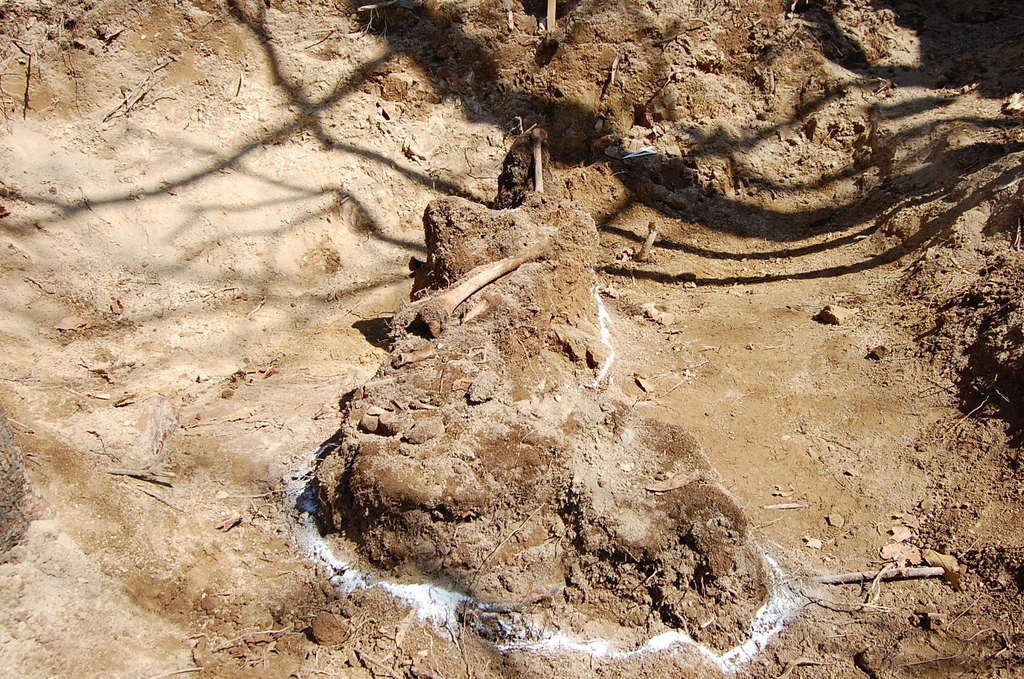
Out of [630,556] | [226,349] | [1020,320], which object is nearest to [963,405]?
[1020,320]

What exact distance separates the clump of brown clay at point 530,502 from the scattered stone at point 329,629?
11.9 inches

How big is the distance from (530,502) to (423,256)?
3.54 m

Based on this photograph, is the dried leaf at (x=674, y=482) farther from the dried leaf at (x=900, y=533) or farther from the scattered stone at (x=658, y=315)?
the scattered stone at (x=658, y=315)

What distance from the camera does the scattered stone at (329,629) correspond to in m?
2.88

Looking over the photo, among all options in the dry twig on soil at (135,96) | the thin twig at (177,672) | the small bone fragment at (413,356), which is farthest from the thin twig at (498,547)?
the dry twig on soil at (135,96)

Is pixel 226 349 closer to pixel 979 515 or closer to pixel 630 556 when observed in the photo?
pixel 630 556

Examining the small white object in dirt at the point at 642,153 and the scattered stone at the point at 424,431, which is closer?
the scattered stone at the point at 424,431

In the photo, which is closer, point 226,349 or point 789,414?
point 789,414

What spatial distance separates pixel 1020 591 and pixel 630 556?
5.78 feet

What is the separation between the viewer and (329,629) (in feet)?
9.50

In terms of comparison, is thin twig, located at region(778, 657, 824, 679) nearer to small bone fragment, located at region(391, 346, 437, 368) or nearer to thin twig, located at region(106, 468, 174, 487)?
small bone fragment, located at region(391, 346, 437, 368)

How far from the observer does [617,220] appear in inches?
257

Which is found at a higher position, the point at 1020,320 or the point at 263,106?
the point at 1020,320

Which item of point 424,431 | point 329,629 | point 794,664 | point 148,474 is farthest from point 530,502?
point 148,474
